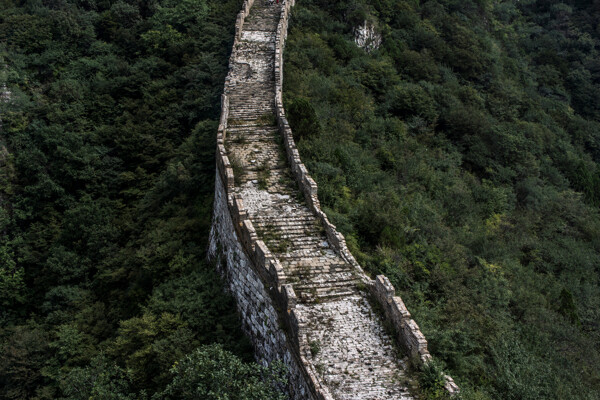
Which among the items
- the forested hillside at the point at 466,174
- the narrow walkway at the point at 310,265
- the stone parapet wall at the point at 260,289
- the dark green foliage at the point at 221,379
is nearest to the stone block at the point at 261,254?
the stone parapet wall at the point at 260,289

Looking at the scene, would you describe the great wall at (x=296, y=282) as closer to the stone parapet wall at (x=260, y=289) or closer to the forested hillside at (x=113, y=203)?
the stone parapet wall at (x=260, y=289)

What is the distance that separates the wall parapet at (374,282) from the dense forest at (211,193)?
122 cm

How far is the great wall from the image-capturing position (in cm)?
1189

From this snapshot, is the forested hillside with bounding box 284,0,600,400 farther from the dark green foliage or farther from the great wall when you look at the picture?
the dark green foliage

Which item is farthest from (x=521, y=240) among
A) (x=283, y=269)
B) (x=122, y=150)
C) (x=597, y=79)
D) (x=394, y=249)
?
(x=597, y=79)

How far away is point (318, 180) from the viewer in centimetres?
1956

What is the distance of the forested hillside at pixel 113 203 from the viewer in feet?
48.3

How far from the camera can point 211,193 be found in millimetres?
20250

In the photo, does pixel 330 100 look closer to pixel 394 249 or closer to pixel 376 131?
pixel 376 131

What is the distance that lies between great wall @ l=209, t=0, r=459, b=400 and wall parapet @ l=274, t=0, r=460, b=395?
0.03 meters

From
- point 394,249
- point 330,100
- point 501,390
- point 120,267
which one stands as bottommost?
point 120,267

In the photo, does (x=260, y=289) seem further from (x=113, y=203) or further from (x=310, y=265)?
(x=113, y=203)

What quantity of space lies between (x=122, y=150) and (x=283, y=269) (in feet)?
51.3

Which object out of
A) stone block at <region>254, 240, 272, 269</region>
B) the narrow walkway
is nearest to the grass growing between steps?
the narrow walkway
